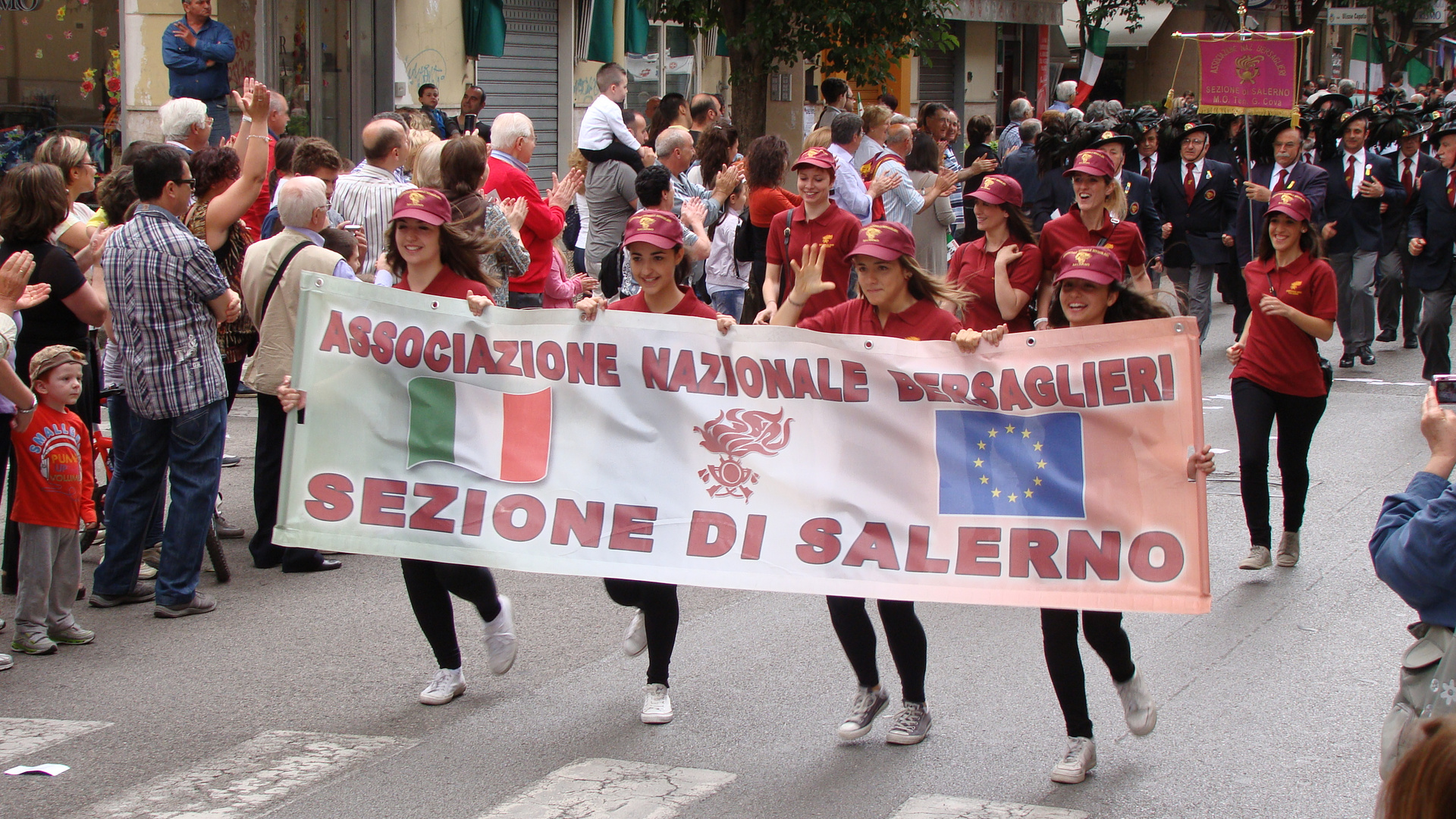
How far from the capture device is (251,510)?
27.5 feet

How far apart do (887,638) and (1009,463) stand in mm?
732

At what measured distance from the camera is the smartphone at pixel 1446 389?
3359 mm

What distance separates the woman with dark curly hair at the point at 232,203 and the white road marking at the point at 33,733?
2093mm

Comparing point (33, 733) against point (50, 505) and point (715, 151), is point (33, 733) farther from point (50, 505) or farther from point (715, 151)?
point (715, 151)

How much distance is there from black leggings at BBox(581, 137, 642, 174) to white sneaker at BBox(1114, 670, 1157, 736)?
7022mm

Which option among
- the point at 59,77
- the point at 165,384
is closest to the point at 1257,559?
the point at 165,384

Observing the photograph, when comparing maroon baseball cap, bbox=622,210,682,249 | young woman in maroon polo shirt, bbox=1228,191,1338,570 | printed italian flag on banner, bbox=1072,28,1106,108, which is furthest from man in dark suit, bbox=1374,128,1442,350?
printed italian flag on banner, bbox=1072,28,1106,108

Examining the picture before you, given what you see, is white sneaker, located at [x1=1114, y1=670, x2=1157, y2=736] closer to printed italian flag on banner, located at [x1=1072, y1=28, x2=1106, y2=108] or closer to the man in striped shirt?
the man in striped shirt

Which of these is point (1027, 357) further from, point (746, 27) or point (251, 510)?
point (746, 27)

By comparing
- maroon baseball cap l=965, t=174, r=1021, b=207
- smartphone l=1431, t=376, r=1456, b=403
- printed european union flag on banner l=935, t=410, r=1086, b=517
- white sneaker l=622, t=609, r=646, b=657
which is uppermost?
maroon baseball cap l=965, t=174, r=1021, b=207

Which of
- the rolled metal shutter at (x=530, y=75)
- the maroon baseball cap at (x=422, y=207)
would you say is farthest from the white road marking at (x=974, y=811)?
the rolled metal shutter at (x=530, y=75)

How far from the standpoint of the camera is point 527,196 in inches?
346

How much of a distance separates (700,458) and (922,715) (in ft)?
3.84

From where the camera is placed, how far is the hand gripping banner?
15.4 ft
